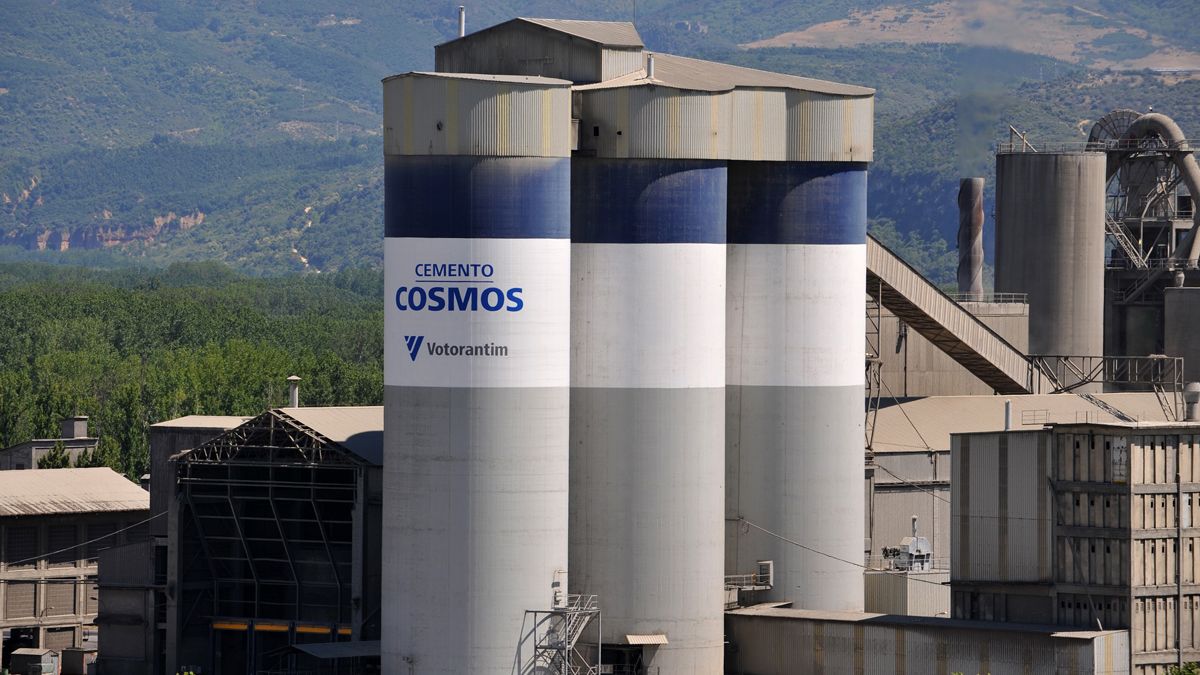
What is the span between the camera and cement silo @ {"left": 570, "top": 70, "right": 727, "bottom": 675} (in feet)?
228

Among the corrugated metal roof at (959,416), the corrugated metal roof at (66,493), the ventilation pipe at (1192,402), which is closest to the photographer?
the ventilation pipe at (1192,402)

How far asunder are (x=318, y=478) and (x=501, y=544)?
39.3ft

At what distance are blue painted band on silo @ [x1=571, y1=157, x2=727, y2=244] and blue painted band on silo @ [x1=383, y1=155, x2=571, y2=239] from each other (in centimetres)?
230

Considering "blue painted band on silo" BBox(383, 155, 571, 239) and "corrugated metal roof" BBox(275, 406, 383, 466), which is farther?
"corrugated metal roof" BBox(275, 406, 383, 466)

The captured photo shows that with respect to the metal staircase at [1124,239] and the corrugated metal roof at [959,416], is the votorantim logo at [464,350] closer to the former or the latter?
the corrugated metal roof at [959,416]

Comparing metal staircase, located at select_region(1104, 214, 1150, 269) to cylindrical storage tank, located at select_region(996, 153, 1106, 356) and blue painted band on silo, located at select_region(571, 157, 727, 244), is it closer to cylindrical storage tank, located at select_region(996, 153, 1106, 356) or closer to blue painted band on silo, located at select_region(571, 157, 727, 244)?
cylindrical storage tank, located at select_region(996, 153, 1106, 356)

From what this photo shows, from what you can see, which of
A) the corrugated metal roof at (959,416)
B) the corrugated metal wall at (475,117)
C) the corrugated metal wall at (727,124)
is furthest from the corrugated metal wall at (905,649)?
the corrugated metal roof at (959,416)

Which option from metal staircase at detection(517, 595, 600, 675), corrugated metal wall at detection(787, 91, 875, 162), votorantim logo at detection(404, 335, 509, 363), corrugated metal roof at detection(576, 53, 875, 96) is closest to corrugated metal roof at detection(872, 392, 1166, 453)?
corrugated metal wall at detection(787, 91, 875, 162)

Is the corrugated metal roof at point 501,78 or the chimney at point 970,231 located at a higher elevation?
the chimney at point 970,231

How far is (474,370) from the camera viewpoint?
6662 centimetres

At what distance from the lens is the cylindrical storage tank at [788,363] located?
7406 cm

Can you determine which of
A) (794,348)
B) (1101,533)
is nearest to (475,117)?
(794,348)

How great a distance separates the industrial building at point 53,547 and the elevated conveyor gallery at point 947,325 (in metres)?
29.8

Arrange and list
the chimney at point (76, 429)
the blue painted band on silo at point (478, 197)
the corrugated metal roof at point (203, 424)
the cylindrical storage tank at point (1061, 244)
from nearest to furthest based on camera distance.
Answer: the blue painted band on silo at point (478, 197)
the corrugated metal roof at point (203, 424)
the cylindrical storage tank at point (1061, 244)
the chimney at point (76, 429)
